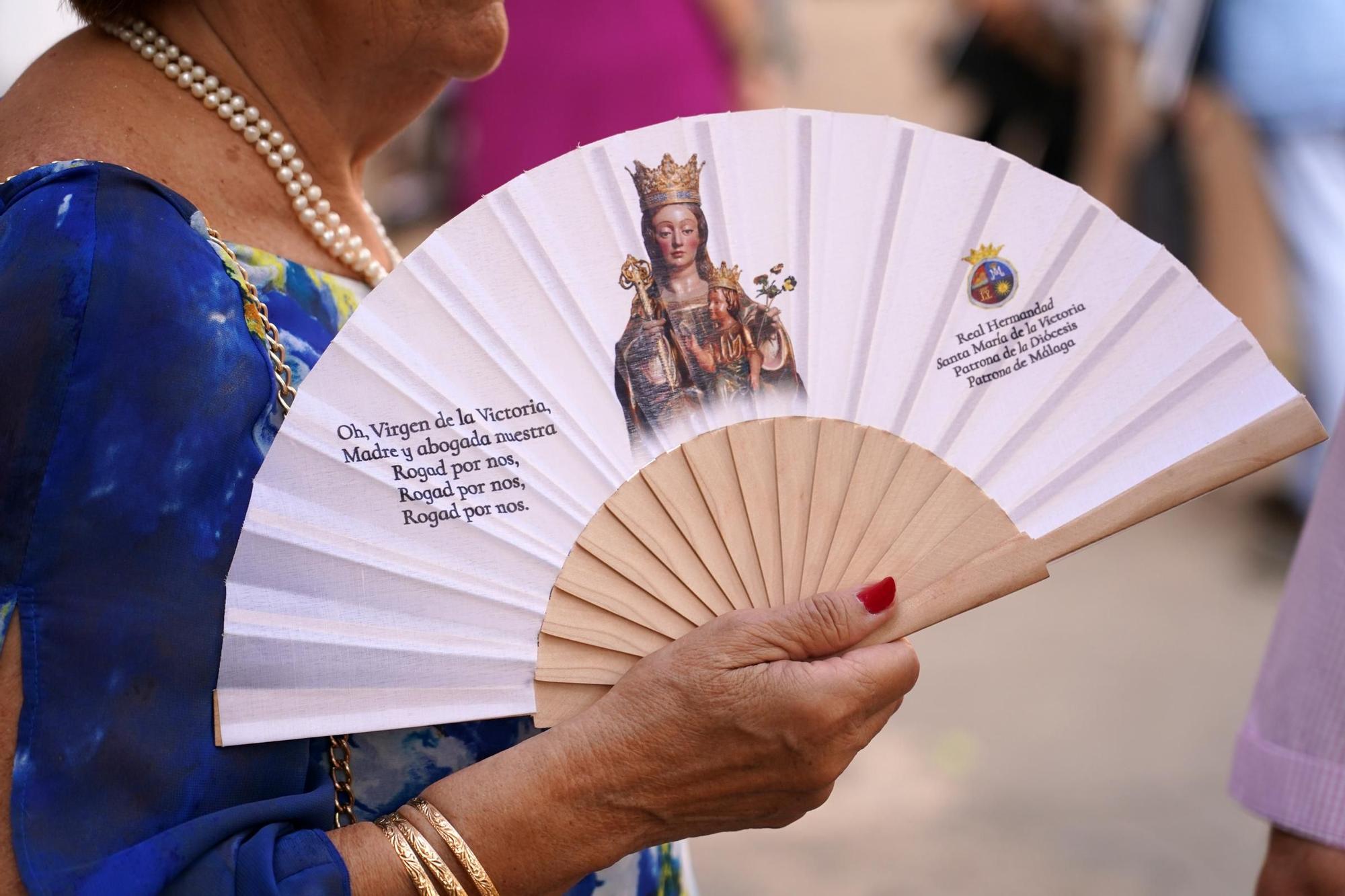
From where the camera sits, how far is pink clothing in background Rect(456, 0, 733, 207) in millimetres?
4320

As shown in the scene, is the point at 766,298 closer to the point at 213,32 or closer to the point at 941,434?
the point at 941,434

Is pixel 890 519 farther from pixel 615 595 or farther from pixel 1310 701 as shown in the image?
pixel 1310 701

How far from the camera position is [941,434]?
127 centimetres

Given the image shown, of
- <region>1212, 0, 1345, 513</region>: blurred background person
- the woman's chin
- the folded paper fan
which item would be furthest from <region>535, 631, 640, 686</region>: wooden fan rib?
<region>1212, 0, 1345, 513</region>: blurred background person

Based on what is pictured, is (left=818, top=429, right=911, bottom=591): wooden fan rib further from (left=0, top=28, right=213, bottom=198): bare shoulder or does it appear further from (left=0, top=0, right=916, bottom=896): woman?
(left=0, top=28, right=213, bottom=198): bare shoulder

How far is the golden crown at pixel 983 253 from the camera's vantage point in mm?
1268

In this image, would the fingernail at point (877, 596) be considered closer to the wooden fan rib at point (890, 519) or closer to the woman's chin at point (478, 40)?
the wooden fan rib at point (890, 519)

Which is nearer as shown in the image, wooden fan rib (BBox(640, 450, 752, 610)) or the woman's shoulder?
the woman's shoulder

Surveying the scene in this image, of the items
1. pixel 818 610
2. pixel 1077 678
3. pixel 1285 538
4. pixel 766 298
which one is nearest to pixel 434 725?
pixel 818 610

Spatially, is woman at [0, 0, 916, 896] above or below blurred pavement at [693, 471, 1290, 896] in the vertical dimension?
above

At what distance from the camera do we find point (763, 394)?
1264 mm

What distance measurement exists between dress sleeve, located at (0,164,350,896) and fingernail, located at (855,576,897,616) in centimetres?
52

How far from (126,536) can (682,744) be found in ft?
1.68

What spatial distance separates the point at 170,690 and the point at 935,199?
83 centimetres
